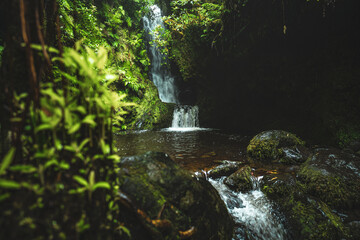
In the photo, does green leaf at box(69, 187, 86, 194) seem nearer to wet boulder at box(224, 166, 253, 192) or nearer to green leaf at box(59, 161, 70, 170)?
green leaf at box(59, 161, 70, 170)

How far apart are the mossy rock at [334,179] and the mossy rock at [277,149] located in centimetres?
73

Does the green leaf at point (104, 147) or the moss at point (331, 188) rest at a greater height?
the green leaf at point (104, 147)

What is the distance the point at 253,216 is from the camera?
280cm

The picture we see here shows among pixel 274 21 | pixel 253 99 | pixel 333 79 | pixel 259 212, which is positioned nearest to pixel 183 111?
pixel 253 99

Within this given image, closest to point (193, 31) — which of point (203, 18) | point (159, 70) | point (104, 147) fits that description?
point (203, 18)

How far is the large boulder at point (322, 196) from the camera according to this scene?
2.42 meters

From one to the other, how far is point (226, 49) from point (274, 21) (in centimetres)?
257

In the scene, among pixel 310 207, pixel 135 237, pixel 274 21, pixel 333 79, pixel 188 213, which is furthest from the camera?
pixel 274 21

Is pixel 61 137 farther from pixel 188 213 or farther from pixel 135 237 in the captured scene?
pixel 188 213

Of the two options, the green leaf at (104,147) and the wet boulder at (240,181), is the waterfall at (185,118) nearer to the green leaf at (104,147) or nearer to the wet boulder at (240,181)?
the wet boulder at (240,181)

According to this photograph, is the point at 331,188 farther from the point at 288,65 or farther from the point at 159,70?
the point at 159,70

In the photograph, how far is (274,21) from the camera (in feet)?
21.7

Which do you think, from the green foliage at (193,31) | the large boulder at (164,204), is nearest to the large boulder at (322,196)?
the large boulder at (164,204)

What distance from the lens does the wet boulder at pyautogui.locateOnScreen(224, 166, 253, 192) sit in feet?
11.1
